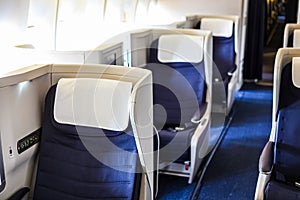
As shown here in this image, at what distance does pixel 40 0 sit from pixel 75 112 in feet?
3.30

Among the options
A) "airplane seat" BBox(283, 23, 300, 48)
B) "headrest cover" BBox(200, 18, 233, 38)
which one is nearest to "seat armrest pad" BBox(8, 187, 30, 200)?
"airplane seat" BBox(283, 23, 300, 48)

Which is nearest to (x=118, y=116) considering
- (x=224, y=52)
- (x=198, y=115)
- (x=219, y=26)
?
(x=198, y=115)

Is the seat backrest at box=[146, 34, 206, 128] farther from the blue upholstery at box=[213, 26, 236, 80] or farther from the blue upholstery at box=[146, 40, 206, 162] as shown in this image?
the blue upholstery at box=[213, 26, 236, 80]

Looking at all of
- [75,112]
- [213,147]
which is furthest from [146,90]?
[213,147]

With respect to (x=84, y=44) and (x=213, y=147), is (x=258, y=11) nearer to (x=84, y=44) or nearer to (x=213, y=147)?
(x=213, y=147)

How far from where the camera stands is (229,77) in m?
4.35

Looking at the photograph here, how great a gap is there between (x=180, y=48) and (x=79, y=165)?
1639 mm

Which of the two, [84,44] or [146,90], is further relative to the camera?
[84,44]

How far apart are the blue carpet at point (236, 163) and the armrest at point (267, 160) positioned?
25.7 inches

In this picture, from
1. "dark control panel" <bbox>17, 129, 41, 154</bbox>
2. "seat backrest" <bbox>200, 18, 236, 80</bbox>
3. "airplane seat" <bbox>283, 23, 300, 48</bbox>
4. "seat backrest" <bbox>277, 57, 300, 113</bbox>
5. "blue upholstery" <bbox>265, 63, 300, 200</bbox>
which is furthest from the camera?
"seat backrest" <bbox>200, 18, 236, 80</bbox>

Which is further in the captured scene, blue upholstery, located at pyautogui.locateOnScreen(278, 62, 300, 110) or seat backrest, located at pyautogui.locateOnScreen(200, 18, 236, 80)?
seat backrest, located at pyautogui.locateOnScreen(200, 18, 236, 80)

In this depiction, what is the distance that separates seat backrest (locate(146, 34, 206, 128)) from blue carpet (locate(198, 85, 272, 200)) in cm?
51

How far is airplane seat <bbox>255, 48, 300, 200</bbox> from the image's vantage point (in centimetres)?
203

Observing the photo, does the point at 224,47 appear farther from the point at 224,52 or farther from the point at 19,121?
the point at 19,121
